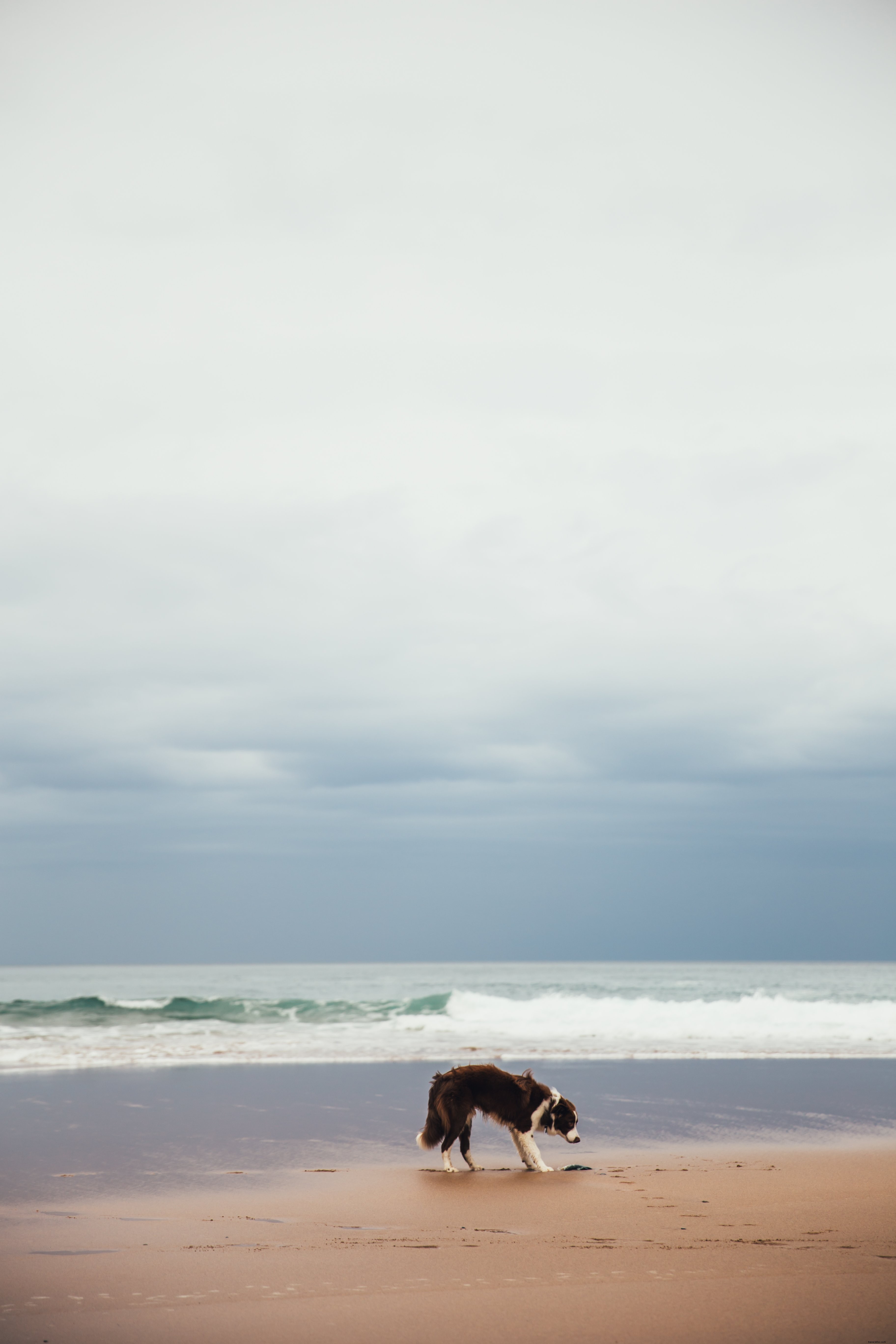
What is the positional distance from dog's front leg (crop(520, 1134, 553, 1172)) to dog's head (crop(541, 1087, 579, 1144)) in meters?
0.22

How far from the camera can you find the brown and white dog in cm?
921

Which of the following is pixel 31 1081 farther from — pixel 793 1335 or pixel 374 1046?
pixel 793 1335

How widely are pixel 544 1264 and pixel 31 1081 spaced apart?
1148cm

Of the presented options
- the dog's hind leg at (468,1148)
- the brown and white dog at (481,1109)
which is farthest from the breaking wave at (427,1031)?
the brown and white dog at (481,1109)

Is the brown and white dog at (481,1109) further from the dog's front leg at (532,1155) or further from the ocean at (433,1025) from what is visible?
the ocean at (433,1025)

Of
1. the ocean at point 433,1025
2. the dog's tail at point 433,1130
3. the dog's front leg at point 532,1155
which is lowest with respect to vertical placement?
the ocean at point 433,1025

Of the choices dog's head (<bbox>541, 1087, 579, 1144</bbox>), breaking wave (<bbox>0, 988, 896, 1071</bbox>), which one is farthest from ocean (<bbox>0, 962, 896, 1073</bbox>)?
dog's head (<bbox>541, 1087, 579, 1144</bbox>)

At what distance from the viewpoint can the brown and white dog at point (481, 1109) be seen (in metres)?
9.21

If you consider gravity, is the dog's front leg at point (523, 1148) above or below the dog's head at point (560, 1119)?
below

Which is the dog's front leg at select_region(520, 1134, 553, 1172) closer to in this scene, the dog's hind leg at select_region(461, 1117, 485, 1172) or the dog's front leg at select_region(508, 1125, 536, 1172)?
the dog's front leg at select_region(508, 1125, 536, 1172)

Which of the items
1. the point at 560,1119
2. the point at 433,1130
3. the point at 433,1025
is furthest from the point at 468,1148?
the point at 433,1025

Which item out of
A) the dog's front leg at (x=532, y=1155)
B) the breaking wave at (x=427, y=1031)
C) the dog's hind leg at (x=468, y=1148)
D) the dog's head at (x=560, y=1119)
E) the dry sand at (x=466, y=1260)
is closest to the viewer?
the dry sand at (x=466, y=1260)

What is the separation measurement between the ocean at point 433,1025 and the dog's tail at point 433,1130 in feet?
28.4

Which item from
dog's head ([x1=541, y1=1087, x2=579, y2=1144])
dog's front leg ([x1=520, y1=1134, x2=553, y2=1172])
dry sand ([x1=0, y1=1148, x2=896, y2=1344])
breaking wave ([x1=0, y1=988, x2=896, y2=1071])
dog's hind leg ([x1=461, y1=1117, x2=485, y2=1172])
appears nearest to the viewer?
dry sand ([x1=0, y1=1148, x2=896, y2=1344])
